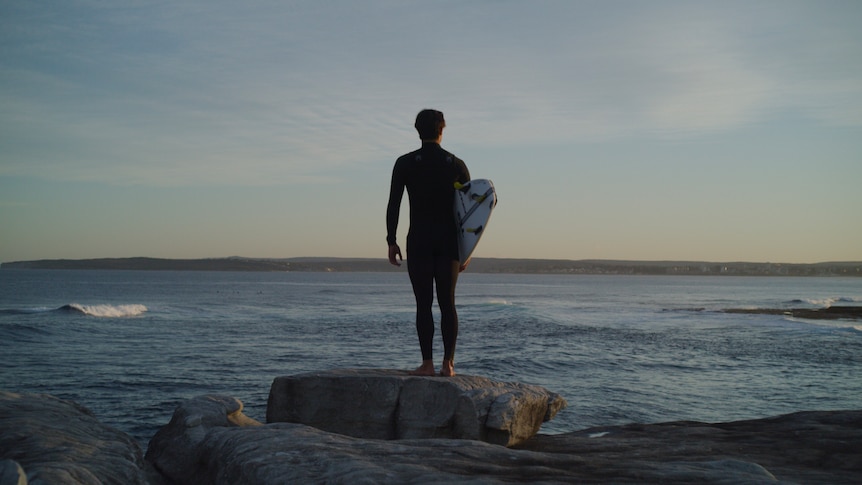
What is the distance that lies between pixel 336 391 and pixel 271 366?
511 inches

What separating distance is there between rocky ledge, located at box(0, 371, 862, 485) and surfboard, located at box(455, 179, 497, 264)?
1.40 m

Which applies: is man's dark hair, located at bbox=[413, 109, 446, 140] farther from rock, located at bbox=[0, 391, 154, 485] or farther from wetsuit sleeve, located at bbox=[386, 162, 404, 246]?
rock, located at bbox=[0, 391, 154, 485]

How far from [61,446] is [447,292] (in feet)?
11.8

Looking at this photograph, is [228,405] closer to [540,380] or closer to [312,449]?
[312,449]

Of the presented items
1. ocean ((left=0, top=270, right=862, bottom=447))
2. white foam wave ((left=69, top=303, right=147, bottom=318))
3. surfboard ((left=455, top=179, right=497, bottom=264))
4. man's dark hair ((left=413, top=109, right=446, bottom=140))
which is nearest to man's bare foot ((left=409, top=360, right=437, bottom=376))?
surfboard ((left=455, top=179, right=497, bottom=264))

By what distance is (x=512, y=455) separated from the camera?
419 centimetres

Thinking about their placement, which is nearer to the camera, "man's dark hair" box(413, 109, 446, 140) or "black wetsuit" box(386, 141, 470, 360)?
"black wetsuit" box(386, 141, 470, 360)

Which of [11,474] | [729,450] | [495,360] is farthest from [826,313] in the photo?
[11,474]

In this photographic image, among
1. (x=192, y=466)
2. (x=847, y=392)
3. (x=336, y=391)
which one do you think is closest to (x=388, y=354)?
(x=847, y=392)

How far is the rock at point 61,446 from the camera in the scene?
4039 millimetres

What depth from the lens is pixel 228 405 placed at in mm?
6832

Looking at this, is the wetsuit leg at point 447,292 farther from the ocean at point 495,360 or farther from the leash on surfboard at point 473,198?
the ocean at point 495,360

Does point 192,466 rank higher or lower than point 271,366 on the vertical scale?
higher

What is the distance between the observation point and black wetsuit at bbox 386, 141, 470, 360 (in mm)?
7059
